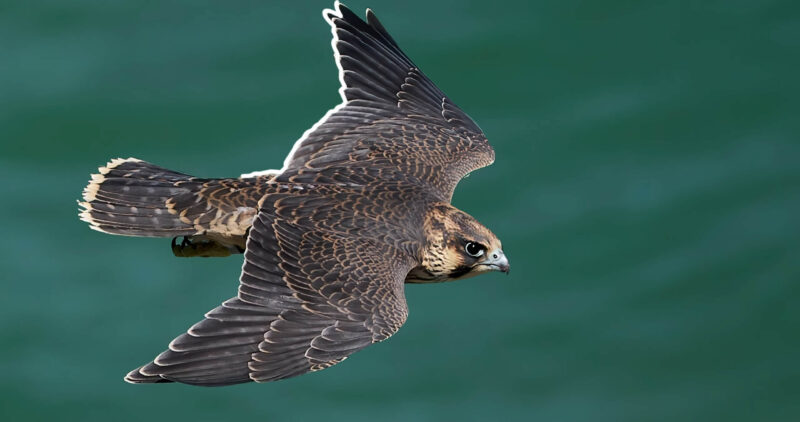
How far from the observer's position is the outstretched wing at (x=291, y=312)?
906 cm

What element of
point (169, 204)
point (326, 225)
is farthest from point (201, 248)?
point (326, 225)

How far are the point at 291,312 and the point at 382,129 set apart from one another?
7.37 feet

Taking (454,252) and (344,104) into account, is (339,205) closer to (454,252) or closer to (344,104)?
(454,252)

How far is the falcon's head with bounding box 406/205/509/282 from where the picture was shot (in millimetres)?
10125

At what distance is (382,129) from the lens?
37.0 feet

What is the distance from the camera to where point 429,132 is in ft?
37.4

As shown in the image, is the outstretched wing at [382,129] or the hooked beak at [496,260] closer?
the hooked beak at [496,260]

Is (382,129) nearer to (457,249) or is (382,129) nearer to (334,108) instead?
(334,108)

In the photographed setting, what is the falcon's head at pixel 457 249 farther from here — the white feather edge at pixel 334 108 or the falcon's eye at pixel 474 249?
the white feather edge at pixel 334 108

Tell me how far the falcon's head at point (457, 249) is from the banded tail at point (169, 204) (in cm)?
113

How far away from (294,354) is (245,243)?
117cm

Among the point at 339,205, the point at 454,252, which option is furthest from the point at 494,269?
the point at 339,205

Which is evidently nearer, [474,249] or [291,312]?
[291,312]

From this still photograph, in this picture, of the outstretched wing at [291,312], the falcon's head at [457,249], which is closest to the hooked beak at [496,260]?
the falcon's head at [457,249]
